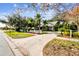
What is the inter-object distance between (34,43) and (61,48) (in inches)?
11.2

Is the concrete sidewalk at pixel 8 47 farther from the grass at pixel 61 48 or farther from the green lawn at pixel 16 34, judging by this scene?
the grass at pixel 61 48

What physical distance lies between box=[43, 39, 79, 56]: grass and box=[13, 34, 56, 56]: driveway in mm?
52

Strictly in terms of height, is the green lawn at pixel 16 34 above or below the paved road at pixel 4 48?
above

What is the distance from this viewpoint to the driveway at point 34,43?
71.1 inches

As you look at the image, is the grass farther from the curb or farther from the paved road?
the paved road

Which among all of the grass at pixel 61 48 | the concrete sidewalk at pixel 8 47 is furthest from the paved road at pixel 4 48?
the grass at pixel 61 48

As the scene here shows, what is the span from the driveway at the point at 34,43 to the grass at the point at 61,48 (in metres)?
0.05

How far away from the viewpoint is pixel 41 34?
1.86 meters

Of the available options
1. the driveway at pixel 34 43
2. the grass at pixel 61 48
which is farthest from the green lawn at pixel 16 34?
the grass at pixel 61 48

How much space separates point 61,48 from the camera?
5.94ft

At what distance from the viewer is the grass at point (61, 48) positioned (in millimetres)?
1793

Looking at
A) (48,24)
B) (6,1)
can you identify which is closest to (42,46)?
(48,24)

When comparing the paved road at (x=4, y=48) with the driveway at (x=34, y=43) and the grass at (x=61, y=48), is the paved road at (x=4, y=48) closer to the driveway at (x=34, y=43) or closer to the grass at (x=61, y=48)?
the driveway at (x=34, y=43)

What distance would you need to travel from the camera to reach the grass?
1793 millimetres
